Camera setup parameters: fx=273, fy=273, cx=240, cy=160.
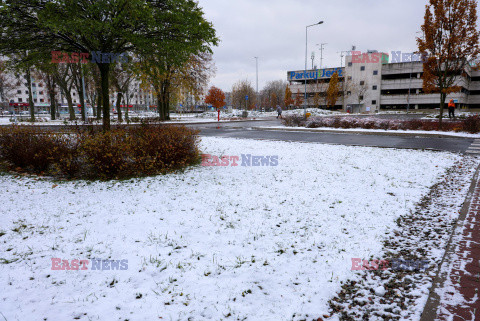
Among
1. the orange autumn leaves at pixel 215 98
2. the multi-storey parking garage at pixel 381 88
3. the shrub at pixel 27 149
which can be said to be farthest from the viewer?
the multi-storey parking garage at pixel 381 88

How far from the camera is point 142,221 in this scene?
4762 millimetres

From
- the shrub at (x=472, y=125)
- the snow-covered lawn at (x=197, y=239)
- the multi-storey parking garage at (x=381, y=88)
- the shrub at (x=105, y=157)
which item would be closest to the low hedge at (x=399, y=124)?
the shrub at (x=472, y=125)

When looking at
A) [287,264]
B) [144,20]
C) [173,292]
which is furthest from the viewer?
[144,20]

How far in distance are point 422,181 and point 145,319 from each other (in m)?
7.31

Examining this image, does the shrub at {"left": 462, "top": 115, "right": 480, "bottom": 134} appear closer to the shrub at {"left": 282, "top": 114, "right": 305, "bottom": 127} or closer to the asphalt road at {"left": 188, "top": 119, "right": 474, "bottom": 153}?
the asphalt road at {"left": 188, "top": 119, "right": 474, "bottom": 153}

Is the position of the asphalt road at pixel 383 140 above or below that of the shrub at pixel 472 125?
below

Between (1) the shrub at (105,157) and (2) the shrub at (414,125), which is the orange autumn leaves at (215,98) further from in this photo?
(1) the shrub at (105,157)

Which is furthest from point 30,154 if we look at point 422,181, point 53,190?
point 422,181

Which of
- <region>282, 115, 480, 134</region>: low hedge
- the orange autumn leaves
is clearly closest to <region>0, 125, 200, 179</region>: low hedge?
<region>282, 115, 480, 134</region>: low hedge

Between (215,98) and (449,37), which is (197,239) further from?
(215,98)

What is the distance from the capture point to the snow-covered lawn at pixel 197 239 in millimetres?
2834

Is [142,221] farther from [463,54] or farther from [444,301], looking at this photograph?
[463,54]

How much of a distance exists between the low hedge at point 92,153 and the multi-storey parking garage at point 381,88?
5990 centimetres

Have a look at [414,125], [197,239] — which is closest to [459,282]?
[197,239]
